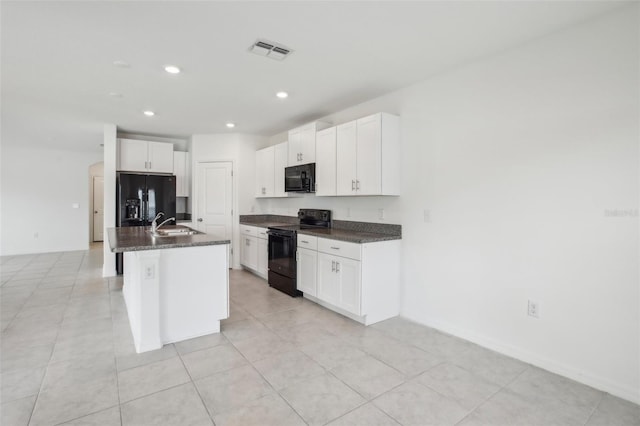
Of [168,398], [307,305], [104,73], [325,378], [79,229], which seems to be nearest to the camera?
[168,398]

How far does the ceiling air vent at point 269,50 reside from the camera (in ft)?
8.39

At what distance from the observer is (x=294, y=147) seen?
472cm

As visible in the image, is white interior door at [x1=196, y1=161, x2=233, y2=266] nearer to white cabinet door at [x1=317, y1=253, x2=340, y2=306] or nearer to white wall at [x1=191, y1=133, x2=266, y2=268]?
white wall at [x1=191, y1=133, x2=266, y2=268]

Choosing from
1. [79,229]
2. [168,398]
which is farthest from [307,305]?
[79,229]

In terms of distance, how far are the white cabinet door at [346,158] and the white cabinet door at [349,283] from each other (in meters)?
0.83

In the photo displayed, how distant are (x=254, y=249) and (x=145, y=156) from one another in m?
2.58

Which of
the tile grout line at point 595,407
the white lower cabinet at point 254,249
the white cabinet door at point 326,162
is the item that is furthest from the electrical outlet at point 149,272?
the tile grout line at point 595,407

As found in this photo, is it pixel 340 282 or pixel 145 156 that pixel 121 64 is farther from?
pixel 145 156

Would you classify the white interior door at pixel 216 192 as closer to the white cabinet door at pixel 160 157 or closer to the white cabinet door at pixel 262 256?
the white cabinet door at pixel 160 157

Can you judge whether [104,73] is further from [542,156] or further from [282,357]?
[542,156]

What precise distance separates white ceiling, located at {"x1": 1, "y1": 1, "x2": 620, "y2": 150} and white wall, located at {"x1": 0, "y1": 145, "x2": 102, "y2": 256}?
13.6 ft

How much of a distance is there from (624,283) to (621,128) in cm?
99

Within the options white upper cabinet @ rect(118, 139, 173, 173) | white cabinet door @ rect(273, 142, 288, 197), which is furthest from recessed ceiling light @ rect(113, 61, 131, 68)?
white upper cabinet @ rect(118, 139, 173, 173)

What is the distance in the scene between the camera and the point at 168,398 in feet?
6.75
